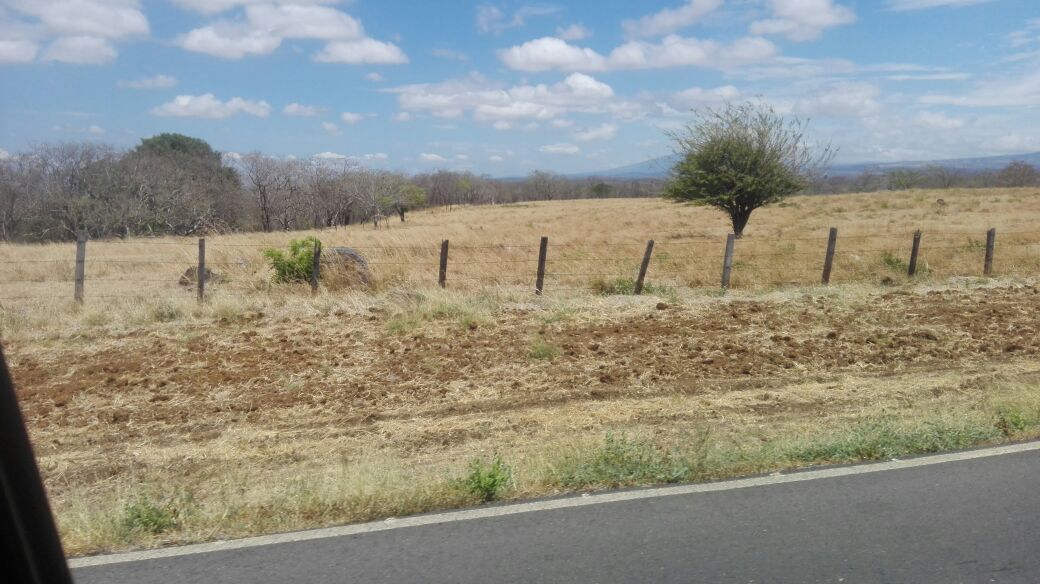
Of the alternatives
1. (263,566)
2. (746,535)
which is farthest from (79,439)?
(746,535)

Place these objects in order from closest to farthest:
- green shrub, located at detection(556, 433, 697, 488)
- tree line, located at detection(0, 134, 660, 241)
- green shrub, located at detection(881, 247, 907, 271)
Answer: green shrub, located at detection(556, 433, 697, 488) → green shrub, located at detection(881, 247, 907, 271) → tree line, located at detection(0, 134, 660, 241)

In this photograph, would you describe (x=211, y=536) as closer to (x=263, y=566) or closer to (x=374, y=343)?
(x=263, y=566)

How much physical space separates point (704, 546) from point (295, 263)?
12559mm

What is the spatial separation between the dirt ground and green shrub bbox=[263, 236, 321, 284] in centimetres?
285

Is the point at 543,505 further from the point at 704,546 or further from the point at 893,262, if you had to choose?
the point at 893,262

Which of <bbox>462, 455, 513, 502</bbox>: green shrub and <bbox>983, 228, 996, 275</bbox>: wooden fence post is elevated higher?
<bbox>983, 228, 996, 275</bbox>: wooden fence post

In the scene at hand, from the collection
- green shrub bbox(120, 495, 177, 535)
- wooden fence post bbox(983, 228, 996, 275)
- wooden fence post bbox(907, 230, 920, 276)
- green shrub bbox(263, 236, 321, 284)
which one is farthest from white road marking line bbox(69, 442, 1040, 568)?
wooden fence post bbox(983, 228, 996, 275)

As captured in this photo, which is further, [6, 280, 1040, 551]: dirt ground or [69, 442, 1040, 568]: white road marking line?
[6, 280, 1040, 551]: dirt ground

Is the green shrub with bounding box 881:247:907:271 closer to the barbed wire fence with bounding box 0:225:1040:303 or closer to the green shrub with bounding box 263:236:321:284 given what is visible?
the barbed wire fence with bounding box 0:225:1040:303

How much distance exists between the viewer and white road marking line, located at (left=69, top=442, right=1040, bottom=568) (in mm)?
4262

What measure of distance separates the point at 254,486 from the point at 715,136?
2798cm

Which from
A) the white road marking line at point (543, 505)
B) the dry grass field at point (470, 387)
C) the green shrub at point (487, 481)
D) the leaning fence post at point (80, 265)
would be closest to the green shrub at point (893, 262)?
the dry grass field at point (470, 387)

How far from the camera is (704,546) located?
4.20 metres

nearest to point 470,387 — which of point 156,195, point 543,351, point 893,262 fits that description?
point 543,351
